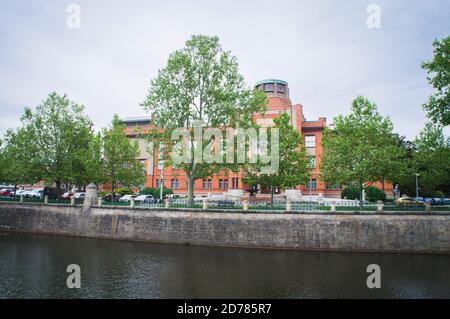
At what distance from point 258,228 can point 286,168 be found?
8.16m

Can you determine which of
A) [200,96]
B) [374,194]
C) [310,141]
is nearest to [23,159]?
[200,96]

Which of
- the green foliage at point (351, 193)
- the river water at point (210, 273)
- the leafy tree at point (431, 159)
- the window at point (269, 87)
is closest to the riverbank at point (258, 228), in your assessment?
the river water at point (210, 273)

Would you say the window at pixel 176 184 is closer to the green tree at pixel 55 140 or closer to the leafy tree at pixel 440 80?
the green tree at pixel 55 140

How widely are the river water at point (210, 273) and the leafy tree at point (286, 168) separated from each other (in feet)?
27.6

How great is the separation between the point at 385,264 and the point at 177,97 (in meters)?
23.4

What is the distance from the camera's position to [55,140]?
38750 millimetres

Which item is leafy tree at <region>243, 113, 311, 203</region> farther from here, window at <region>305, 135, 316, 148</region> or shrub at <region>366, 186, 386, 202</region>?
window at <region>305, 135, 316, 148</region>

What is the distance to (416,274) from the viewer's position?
1783cm

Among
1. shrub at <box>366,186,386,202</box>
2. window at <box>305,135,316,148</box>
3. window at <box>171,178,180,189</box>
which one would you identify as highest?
window at <box>305,135,316,148</box>

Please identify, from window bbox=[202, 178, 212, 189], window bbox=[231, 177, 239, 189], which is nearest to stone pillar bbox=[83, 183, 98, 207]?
window bbox=[202, 178, 212, 189]

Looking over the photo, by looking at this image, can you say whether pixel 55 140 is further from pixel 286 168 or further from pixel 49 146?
pixel 286 168

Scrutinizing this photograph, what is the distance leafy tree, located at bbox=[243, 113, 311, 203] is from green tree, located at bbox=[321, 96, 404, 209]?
2246 millimetres

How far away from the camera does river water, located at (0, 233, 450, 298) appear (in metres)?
14.5

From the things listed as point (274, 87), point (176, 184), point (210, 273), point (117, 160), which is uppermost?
point (274, 87)
